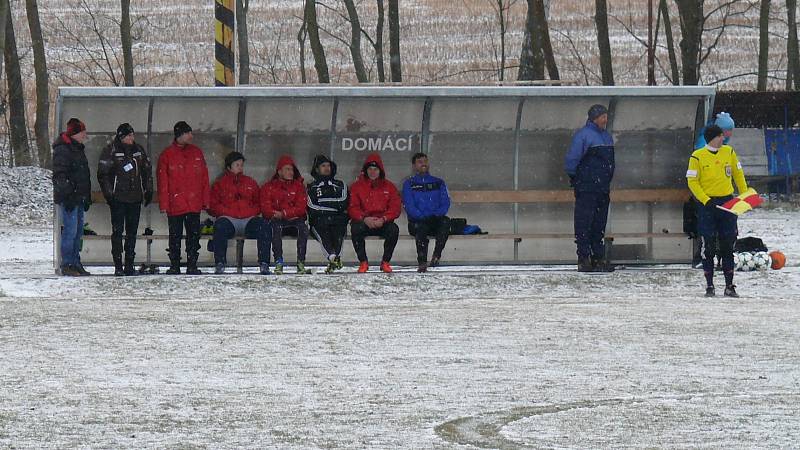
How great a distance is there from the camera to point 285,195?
16.7 metres

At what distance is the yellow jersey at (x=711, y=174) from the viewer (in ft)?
48.9

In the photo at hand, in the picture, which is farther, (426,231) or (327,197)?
(426,231)

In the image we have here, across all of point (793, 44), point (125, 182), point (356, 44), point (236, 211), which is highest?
point (793, 44)

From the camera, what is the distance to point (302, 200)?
16719mm

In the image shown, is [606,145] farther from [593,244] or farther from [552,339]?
[552,339]

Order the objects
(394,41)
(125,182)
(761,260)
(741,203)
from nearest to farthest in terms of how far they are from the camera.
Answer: (741,203)
(125,182)
(761,260)
(394,41)

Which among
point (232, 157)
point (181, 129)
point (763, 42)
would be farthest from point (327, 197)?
point (763, 42)

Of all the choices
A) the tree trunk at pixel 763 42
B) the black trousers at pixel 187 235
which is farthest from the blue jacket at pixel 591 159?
the tree trunk at pixel 763 42

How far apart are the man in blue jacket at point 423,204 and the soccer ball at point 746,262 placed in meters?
3.09

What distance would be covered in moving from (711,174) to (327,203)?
4044mm

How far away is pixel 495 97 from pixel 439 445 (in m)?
11.0

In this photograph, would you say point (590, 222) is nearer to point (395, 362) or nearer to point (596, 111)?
point (596, 111)

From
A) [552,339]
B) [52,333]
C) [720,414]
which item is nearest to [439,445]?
[720,414]

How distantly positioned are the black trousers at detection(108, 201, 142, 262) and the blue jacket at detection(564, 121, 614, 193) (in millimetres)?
4394
